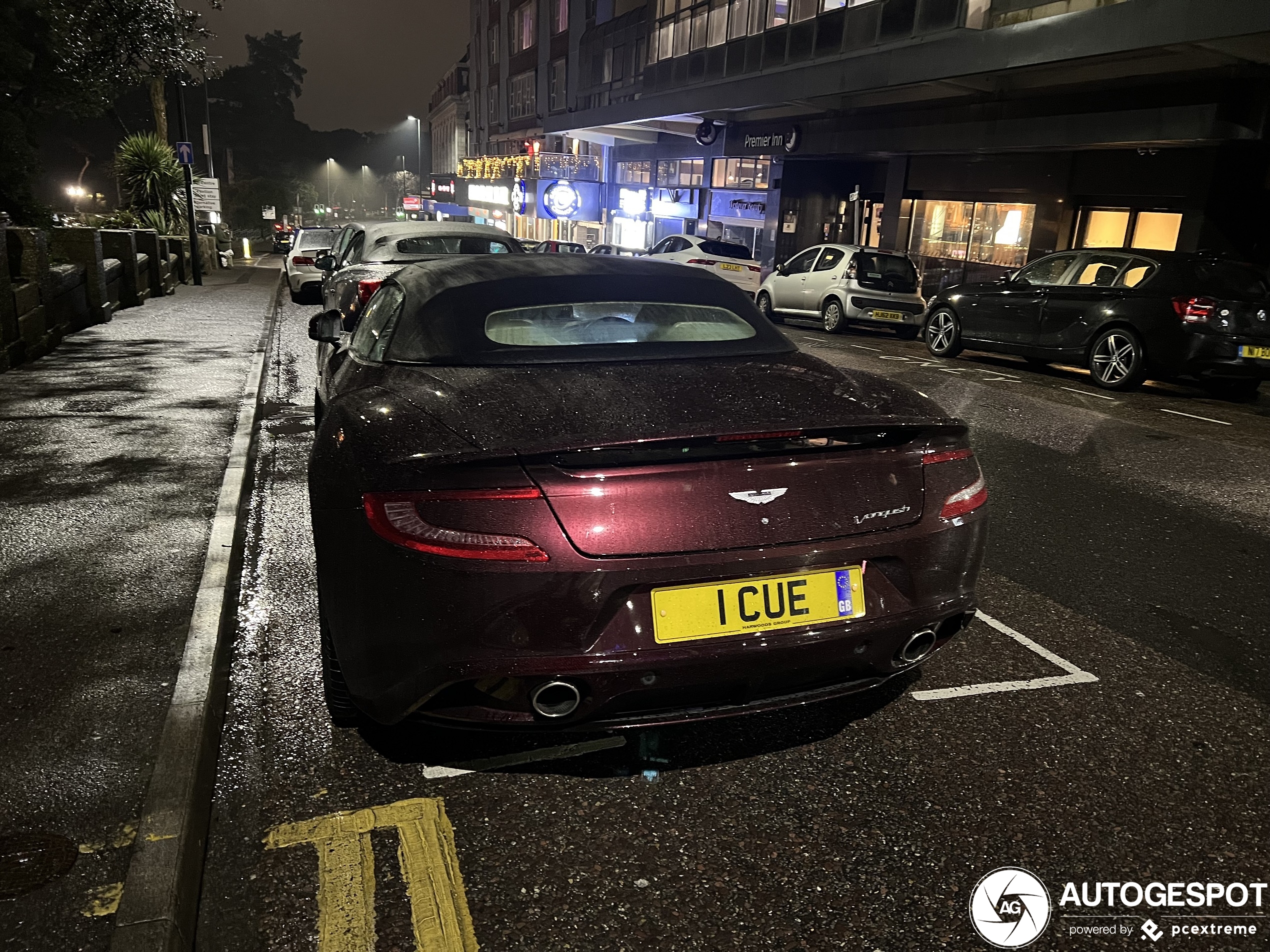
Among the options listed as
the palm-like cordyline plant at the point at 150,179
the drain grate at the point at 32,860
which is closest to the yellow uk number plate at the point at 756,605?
the drain grate at the point at 32,860

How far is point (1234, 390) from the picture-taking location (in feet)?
38.0

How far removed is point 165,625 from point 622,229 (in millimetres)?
42634

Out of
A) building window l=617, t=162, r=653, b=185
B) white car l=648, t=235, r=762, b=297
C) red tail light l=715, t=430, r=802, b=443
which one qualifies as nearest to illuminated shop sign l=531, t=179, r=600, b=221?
building window l=617, t=162, r=653, b=185

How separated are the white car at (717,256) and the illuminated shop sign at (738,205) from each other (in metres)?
10.7

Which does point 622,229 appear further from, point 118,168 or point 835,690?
point 835,690

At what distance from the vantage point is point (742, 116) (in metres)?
32.2

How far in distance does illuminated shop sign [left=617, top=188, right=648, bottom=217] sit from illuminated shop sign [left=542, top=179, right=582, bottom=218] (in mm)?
2583

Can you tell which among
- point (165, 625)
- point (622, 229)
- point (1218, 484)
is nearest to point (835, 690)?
point (165, 625)

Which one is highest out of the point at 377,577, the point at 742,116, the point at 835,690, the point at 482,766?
the point at 742,116

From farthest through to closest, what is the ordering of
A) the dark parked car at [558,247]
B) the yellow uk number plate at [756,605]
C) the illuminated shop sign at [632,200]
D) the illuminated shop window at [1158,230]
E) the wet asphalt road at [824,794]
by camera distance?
the illuminated shop sign at [632,200], the dark parked car at [558,247], the illuminated shop window at [1158,230], the yellow uk number plate at [756,605], the wet asphalt road at [824,794]

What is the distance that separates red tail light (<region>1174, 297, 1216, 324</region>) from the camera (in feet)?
34.1

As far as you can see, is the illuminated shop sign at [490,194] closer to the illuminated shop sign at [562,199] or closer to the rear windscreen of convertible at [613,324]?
the illuminated shop sign at [562,199]

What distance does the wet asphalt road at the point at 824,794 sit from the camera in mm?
2316

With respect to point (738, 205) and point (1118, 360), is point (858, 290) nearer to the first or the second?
point (1118, 360)
